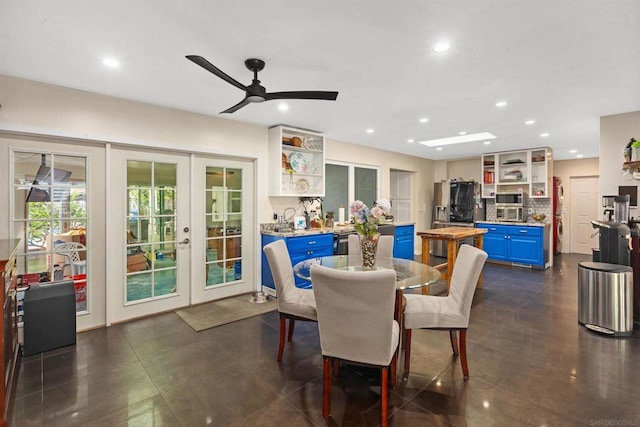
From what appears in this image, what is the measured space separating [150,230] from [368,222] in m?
2.70

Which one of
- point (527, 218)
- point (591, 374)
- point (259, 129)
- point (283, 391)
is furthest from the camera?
point (527, 218)

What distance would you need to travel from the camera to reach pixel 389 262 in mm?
3098

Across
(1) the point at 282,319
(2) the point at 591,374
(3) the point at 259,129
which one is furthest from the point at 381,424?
(3) the point at 259,129

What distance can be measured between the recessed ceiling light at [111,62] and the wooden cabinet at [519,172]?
6.98 m

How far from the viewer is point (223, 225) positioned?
14.4 ft

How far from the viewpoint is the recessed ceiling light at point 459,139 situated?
529cm

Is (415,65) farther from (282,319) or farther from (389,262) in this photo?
(282,319)

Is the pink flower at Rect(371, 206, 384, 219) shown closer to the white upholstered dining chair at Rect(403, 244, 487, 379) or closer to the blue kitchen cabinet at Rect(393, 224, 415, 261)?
the white upholstered dining chair at Rect(403, 244, 487, 379)

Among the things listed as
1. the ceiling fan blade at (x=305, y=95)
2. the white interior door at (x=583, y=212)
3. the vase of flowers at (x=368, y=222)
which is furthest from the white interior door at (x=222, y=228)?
the white interior door at (x=583, y=212)

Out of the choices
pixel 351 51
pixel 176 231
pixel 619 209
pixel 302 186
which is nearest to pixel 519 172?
pixel 619 209

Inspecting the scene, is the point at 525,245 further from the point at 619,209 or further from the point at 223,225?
the point at 223,225

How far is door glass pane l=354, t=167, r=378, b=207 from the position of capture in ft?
20.9

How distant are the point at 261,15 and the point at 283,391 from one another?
2.55 meters

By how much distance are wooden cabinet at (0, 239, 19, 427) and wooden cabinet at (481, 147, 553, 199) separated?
771cm
